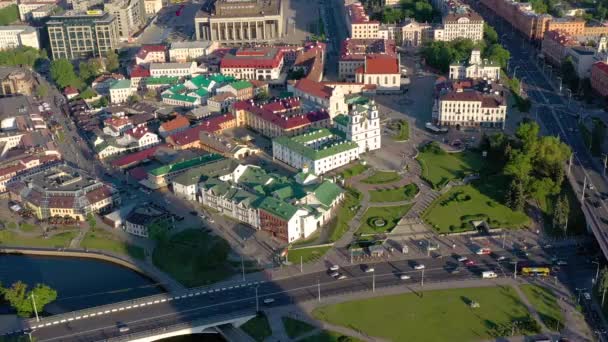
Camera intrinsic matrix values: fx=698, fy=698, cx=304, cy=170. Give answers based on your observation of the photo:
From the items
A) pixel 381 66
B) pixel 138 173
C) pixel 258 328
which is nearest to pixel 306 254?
pixel 258 328

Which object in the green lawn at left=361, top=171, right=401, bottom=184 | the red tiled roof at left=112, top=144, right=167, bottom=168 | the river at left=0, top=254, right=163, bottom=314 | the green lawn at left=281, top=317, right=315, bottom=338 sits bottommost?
the river at left=0, top=254, right=163, bottom=314

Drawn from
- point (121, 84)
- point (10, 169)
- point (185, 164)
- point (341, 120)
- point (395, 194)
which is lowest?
point (395, 194)

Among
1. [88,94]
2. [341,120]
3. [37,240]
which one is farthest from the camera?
[88,94]

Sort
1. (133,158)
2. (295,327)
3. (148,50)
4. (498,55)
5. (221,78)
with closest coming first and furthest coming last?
(295,327)
(133,158)
(221,78)
(498,55)
(148,50)

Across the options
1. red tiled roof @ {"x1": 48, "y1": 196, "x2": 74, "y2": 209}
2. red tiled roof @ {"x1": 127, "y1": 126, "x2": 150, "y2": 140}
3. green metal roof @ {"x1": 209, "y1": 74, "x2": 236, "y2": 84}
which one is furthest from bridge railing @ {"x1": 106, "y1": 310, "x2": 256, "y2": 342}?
green metal roof @ {"x1": 209, "y1": 74, "x2": 236, "y2": 84}

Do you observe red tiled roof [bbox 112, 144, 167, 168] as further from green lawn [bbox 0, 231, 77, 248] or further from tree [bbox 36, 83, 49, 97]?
tree [bbox 36, 83, 49, 97]

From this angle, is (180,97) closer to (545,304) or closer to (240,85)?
(240,85)
